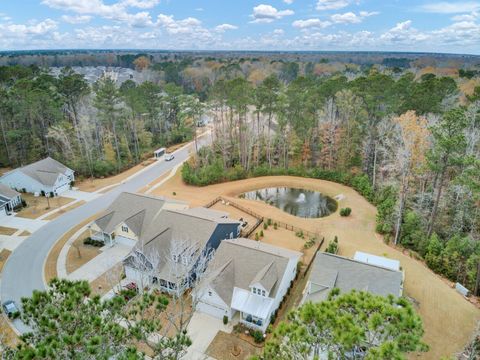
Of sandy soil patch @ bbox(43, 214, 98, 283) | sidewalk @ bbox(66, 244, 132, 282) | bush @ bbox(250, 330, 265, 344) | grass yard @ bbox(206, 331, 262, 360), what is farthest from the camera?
sandy soil patch @ bbox(43, 214, 98, 283)

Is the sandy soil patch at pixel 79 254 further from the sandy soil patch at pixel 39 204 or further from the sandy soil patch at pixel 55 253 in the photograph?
the sandy soil patch at pixel 39 204

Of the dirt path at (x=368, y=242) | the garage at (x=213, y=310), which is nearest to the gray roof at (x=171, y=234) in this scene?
the garage at (x=213, y=310)

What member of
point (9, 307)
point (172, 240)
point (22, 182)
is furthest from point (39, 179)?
point (172, 240)

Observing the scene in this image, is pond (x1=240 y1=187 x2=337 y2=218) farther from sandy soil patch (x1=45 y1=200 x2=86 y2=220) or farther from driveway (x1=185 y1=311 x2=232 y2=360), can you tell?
driveway (x1=185 y1=311 x2=232 y2=360)

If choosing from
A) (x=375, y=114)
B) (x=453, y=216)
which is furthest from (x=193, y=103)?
(x=453, y=216)

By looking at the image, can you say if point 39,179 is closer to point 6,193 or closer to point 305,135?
point 6,193

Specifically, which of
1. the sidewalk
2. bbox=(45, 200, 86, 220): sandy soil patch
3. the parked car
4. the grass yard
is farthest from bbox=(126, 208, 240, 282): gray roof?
bbox=(45, 200, 86, 220): sandy soil patch
